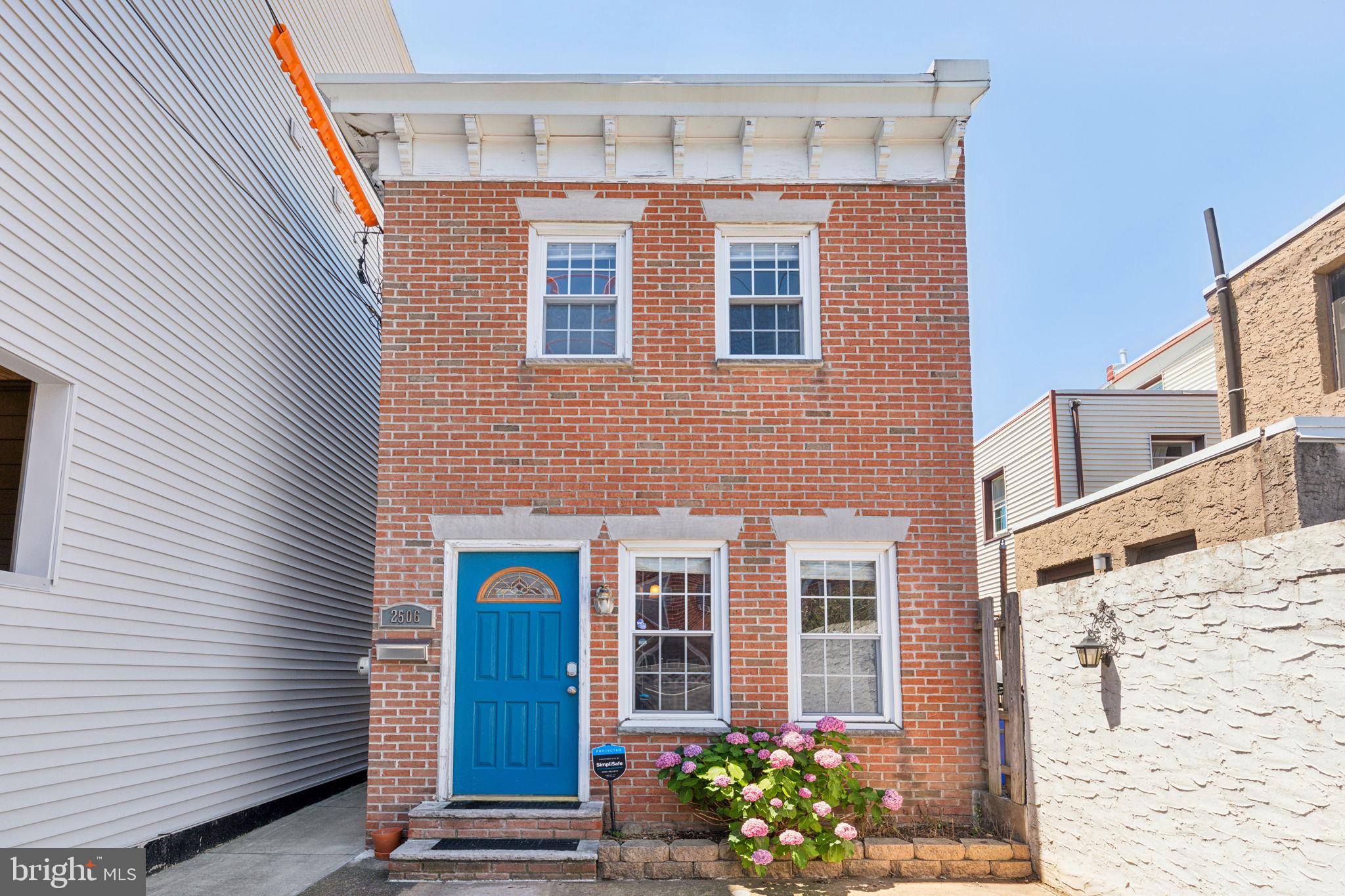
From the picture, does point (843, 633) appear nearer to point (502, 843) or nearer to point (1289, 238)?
point (502, 843)

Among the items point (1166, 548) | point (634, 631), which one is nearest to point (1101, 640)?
point (634, 631)

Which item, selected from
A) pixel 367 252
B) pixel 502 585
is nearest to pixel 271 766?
pixel 502 585

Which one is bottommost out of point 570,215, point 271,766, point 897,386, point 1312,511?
point 271,766

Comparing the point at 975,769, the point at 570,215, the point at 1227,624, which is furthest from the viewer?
the point at 570,215

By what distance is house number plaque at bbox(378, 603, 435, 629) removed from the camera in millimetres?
8164

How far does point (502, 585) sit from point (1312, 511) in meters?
6.83

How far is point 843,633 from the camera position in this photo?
8359 mm

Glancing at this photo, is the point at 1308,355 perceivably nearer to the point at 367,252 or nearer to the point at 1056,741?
the point at 1056,741

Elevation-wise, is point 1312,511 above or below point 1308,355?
below

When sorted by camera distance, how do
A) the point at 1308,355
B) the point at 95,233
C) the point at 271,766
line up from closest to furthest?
the point at 95,233 < the point at 271,766 < the point at 1308,355

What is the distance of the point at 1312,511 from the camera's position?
28.1 feet

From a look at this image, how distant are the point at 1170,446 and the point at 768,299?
1274 cm

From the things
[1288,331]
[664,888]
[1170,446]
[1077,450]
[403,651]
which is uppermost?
[1288,331]

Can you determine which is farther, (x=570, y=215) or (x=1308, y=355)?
(x=1308, y=355)
